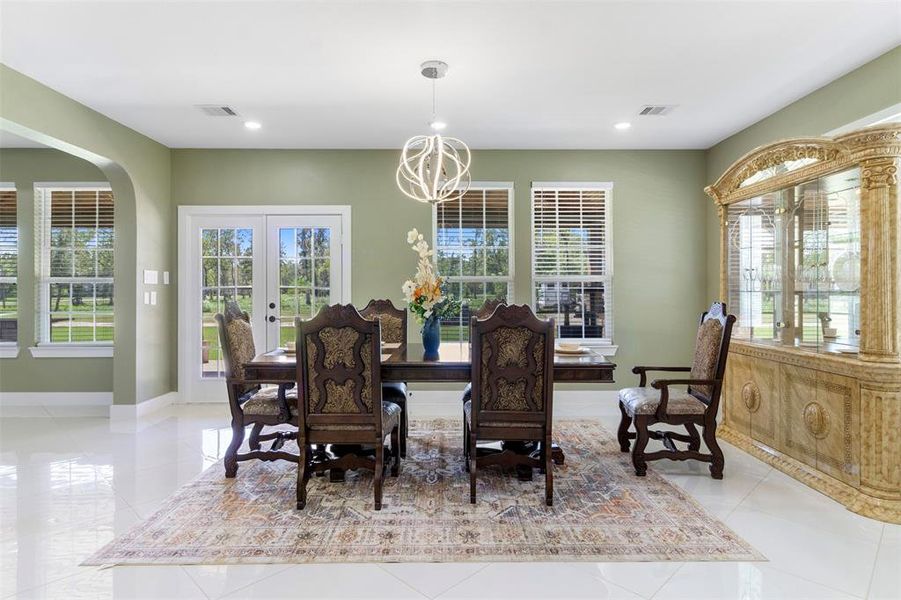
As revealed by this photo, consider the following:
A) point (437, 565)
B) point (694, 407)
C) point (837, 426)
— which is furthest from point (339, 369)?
point (837, 426)

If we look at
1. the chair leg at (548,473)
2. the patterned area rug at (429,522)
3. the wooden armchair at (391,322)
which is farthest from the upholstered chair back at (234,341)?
the chair leg at (548,473)

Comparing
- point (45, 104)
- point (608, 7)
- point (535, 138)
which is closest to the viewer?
point (608, 7)

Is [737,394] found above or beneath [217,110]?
beneath

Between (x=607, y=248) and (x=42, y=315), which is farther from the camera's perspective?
(x=607, y=248)

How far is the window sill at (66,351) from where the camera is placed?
16.4ft

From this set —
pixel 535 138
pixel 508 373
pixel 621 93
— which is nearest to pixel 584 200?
pixel 535 138

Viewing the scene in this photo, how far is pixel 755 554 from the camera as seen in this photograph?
2203 millimetres

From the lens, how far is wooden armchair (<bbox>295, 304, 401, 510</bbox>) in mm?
2627

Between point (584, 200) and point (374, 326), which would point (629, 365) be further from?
→ point (374, 326)

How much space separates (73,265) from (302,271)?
2408 mm

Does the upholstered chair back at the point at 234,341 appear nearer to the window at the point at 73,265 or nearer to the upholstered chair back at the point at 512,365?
the upholstered chair back at the point at 512,365

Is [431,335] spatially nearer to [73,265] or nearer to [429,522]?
[429,522]

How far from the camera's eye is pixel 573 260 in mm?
5176

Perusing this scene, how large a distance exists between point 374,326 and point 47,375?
14.9 feet
